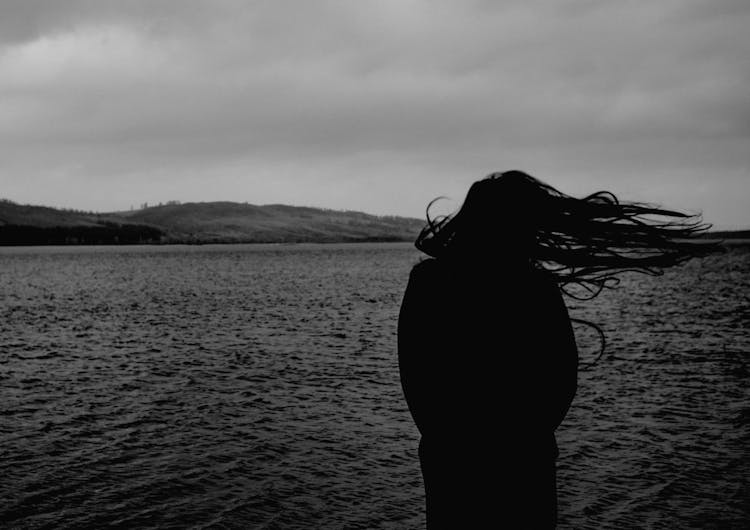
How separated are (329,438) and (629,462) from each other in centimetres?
643

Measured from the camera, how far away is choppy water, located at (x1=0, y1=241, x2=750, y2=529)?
11.2m

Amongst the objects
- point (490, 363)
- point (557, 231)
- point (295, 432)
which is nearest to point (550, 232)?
point (557, 231)

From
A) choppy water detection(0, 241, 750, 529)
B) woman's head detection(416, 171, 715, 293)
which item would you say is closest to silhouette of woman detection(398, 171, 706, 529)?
woman's head detection(416, 171, 715, 293)

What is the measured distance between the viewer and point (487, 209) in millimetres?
3525

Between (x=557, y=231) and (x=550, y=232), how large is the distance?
0.14 ft

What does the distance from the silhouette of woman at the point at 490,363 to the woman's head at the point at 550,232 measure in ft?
0.03

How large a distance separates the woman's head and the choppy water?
24.5 ft

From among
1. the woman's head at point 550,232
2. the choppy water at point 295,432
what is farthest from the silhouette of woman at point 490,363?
the choppy water at point 295,432

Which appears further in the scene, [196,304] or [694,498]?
[196,304]

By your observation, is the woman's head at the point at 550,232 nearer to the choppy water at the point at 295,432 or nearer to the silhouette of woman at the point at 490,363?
the silhouette of woman at the point at 490,363

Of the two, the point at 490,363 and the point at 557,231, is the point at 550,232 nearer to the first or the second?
the point at 557,231

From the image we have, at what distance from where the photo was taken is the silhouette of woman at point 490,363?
11.0 feet

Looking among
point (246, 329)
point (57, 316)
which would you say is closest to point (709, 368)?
point (246, 329)

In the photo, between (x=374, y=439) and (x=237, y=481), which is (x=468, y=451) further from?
(x=374, y=439)
